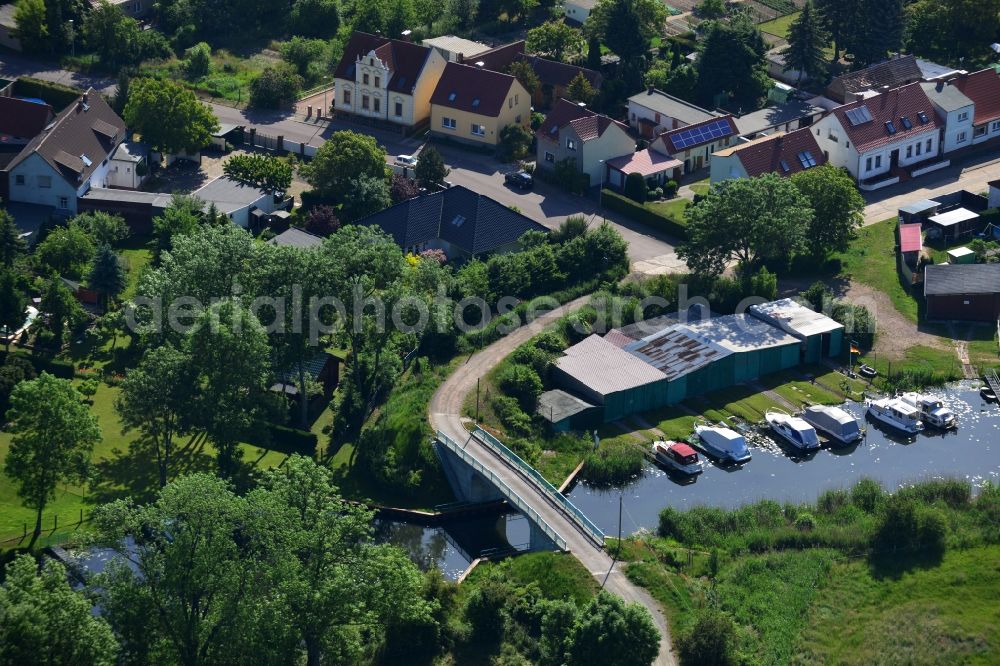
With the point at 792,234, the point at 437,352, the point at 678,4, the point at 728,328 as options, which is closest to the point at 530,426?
the point at 437,352

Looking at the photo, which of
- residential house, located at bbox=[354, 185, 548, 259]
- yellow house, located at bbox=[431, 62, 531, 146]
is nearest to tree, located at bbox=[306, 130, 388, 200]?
residential house, located at bbox=[354, 185, 548, 259]

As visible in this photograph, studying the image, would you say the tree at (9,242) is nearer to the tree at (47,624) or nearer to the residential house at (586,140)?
the residential house at (586,140)

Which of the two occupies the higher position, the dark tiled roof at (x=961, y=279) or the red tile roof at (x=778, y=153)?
the red tile roof at (x=778, y=153)

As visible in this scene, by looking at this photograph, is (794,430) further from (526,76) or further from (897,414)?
(526,76)

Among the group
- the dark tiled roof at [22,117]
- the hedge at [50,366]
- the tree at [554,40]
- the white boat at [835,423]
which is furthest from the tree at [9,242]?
the white boat at [835,423]

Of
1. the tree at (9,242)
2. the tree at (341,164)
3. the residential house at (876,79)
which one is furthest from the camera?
the residential house at (876,79)

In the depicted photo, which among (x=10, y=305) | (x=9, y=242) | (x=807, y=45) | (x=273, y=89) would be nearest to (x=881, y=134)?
(x=807, y=45)

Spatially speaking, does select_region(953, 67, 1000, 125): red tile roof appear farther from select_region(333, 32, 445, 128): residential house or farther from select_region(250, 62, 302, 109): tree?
select_region(250, 62, 302, 109): tree
